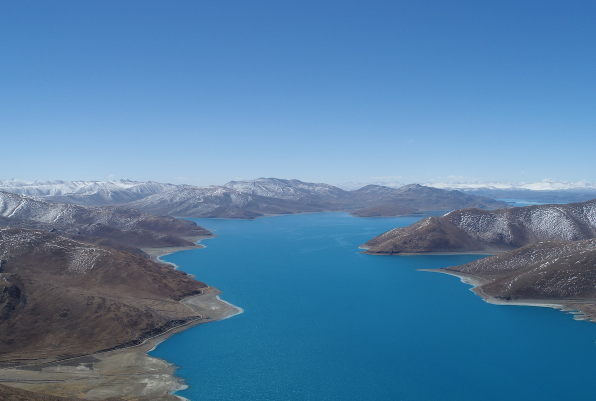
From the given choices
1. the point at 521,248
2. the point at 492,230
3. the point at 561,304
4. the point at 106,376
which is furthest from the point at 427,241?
the point at 106,376

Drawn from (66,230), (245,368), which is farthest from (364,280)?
(66,230)

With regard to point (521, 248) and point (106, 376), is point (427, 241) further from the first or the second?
point (106, 376)

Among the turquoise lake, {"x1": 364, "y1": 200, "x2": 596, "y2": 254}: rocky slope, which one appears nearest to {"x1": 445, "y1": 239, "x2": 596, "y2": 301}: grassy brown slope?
the turquoise lake

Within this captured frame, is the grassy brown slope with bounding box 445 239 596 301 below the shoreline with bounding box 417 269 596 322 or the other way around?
the other way around

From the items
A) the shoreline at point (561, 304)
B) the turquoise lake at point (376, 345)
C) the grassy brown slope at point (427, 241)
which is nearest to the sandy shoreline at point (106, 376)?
the turquoise lake at point (376, 345)

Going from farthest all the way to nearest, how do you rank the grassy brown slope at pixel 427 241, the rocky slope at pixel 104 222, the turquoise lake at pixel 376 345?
the rocky slope at pixel 104 222
the grassy brown slope at pixel 427 241
the turquoise lake at pixel 376 345

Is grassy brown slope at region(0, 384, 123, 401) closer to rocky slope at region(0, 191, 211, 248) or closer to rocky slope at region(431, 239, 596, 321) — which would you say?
rocky slope at region(431, 239, 596, 321)

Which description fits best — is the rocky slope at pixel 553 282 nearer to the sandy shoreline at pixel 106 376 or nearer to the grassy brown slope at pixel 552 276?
the grassy brown slope at pixel 552 276
